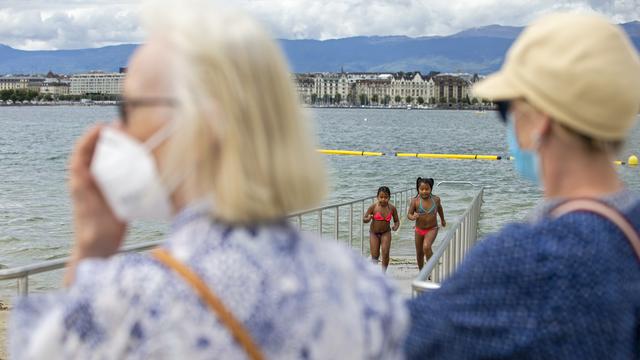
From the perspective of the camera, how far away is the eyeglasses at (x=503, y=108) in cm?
200

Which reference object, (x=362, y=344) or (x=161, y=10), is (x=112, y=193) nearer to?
(x=161, y=10)

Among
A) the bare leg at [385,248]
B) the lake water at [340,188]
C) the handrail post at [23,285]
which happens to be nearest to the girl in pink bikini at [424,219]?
the bare leg at [385,248]

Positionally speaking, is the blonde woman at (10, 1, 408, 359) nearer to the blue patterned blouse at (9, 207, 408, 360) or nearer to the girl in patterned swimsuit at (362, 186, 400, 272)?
the blue patterned blouse at (9, 207, 408, 360)

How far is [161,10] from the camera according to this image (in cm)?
159

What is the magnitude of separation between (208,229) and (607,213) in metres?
0.85

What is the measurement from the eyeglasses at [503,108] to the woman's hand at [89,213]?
2.89ft

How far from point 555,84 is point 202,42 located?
2.61 ft

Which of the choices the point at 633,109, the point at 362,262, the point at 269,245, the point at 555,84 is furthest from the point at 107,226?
the point at 633,109

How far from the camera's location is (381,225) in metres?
12.7

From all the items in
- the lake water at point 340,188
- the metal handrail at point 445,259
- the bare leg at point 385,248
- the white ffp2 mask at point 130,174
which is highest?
the white ffp2 mask at point 130,174

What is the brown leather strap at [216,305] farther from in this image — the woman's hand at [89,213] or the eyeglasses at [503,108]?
the eyeglasses at [503,108]

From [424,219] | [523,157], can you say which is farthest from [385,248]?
[523,157]

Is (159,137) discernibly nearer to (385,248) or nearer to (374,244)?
(385,248)

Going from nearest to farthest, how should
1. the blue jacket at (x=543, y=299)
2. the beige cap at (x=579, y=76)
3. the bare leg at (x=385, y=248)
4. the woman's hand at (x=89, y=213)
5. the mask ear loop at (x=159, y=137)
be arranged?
the mask ear loop at (x=159, y=137) < the woman's hand at (x=89, y=213) < the blue jacket at (x=543, y=299) < the beige cap at (x=579, y=76) < the bare leg at (x=385, y=248)
